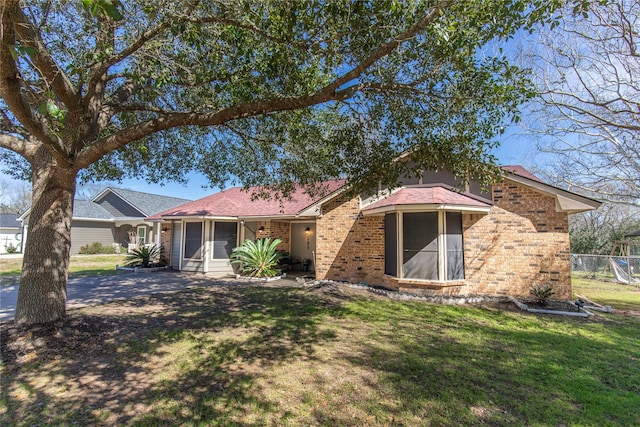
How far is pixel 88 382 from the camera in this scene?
12.9 feet

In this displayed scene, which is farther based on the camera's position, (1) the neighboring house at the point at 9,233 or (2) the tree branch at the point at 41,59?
(1) the neighboring house at the point at 9,233

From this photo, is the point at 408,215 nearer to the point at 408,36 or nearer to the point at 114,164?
the point at 408,36

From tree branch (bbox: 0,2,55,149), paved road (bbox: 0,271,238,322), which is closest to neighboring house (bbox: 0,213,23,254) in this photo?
paved road (bbox: 0,271,238,322)

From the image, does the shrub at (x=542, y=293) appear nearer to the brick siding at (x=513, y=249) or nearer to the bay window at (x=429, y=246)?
the brick siding at (x=513, y=249)

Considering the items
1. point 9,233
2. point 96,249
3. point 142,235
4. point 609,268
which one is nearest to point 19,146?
point 142,235

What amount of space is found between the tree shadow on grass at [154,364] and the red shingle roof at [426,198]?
433 cm

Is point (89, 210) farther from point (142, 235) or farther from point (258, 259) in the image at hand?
point (258, 259)

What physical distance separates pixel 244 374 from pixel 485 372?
3444mm

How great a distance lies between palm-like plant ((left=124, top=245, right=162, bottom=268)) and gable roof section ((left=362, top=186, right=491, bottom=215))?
11.5 m

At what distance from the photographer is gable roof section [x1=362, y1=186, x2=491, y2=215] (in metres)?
9.33

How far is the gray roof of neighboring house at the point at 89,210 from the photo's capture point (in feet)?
79.0

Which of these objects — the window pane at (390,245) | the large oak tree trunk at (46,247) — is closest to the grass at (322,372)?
the large oak tree trunk at (46,247)

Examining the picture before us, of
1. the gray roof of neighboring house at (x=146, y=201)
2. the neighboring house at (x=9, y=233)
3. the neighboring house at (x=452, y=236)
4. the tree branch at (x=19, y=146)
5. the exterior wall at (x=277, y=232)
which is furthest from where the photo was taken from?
the neighboring house at (x=9, y=233)

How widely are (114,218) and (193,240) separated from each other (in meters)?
15.2
